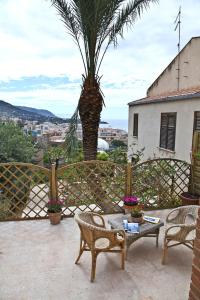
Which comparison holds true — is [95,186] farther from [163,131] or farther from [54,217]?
[163,131]

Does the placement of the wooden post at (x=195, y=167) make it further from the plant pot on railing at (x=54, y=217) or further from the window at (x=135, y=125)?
the window at (x=135, y=125)

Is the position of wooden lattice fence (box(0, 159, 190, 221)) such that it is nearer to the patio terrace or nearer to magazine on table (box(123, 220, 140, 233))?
the patio terrace

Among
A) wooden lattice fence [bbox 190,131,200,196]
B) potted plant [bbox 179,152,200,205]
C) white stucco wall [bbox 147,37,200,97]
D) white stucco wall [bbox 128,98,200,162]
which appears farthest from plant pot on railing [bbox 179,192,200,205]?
white stucco wall [bbox 147,37,200,97]

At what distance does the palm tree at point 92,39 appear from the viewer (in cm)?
505

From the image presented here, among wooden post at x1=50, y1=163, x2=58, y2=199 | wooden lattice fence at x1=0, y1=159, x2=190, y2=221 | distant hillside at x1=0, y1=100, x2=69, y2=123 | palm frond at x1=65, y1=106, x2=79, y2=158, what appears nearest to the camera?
wooden post at x1=50, y1=163, x2=58, y2=199

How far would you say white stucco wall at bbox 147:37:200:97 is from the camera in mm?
Answer: 8047

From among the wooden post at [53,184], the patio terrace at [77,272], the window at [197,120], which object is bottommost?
the patio terrace at [77,272]

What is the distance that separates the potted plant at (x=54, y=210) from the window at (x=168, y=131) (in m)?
4.94

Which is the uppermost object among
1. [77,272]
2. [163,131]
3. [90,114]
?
[90,114]

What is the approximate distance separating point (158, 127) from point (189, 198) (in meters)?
4.28

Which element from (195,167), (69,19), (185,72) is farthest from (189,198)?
(185,72)

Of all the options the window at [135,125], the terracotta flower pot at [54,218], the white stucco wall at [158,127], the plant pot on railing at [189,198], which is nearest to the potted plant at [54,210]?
the terracotta flower pot at [54,218]

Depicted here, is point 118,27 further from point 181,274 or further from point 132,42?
point 181,274

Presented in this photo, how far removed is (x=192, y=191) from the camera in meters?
Result: 5.40
